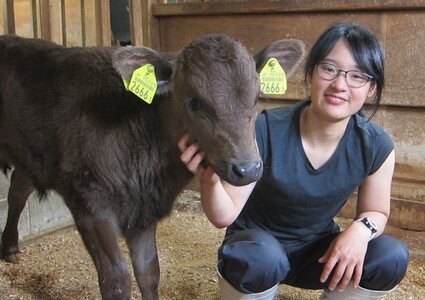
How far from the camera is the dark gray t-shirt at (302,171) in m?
2.27

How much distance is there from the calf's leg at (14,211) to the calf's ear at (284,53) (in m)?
2.08

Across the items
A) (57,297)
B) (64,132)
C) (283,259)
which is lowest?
(57,297)

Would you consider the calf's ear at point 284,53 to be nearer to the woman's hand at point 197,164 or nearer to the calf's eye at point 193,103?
the calf's eye at point 193,103

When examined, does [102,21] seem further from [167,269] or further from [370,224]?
[370,224]

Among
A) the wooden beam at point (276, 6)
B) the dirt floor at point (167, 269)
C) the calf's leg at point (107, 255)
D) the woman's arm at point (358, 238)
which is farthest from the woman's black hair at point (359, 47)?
the wooden beam at point (276, 6)

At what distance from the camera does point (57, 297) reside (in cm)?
306

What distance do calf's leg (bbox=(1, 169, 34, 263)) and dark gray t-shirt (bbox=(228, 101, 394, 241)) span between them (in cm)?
202

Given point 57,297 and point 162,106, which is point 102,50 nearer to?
point 162,106

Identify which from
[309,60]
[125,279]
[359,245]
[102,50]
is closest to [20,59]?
[102,50]

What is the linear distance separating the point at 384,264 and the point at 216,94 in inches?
43.5

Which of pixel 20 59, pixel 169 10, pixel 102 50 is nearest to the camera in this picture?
pixel 102 50

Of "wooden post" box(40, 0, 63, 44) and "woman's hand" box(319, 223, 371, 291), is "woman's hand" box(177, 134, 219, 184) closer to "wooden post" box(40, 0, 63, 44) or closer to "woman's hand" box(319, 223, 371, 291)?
"woman's hand" box(319, 223, 371, 291)

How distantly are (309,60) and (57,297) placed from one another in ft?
7.06

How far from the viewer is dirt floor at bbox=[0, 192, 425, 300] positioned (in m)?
3.06
